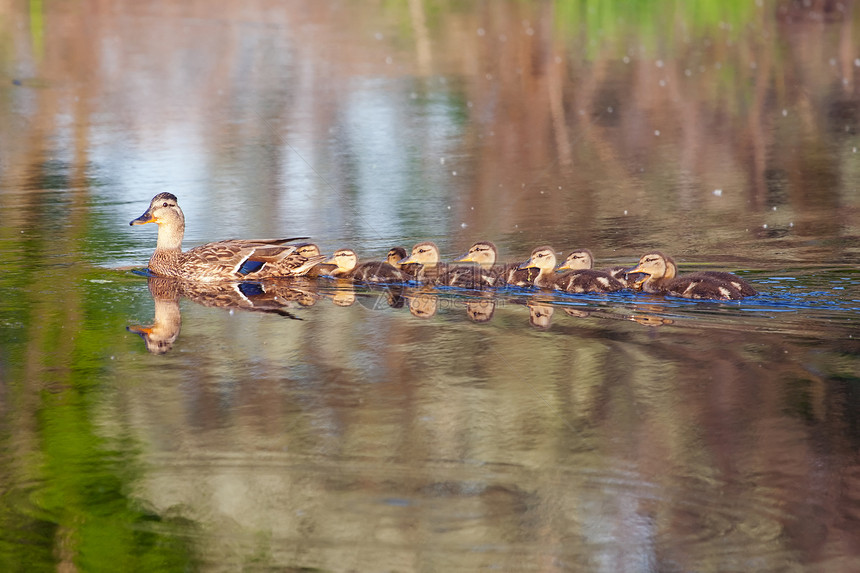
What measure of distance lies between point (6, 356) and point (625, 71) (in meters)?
13.4

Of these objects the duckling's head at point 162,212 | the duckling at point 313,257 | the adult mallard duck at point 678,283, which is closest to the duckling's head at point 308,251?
the duckling at point 313,257

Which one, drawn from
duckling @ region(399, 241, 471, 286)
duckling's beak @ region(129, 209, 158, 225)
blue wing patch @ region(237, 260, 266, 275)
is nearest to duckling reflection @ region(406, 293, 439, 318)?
duckling @ region(399, 241, 471, 286)

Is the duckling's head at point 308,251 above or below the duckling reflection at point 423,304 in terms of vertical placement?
above

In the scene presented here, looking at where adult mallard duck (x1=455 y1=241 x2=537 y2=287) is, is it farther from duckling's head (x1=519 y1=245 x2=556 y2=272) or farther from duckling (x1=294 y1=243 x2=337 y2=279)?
duckling (x1=294 y1=243 x2=337 y2=279)

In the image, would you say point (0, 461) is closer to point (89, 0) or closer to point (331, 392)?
point (331, 392)

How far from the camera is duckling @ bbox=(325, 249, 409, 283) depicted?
823 cm

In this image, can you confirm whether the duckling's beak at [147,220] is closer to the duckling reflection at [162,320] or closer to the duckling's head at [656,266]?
the duckling reflection at [162,320]

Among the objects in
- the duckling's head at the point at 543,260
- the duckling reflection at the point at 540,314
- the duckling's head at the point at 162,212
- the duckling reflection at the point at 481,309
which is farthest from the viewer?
the duckling's head at the point at 162,212

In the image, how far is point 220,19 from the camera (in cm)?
2373

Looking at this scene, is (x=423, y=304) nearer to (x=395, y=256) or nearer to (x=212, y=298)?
(x=395, y=256)

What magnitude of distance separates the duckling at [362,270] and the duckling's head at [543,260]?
835 mm

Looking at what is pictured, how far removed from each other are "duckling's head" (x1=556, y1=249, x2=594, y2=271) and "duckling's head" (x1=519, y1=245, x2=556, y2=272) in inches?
7.4

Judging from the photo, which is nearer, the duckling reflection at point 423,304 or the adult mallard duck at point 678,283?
the adult mallard duck at point 678,283

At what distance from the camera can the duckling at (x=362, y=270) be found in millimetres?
8227
